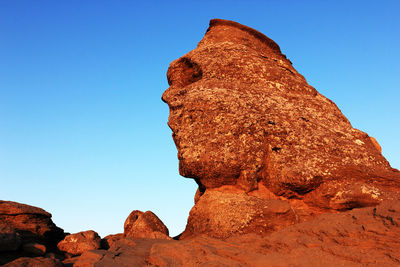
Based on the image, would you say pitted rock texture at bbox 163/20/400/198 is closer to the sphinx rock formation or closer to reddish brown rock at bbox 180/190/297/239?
the sphinx rock formation

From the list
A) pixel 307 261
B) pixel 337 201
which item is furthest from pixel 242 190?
pixel 307 261

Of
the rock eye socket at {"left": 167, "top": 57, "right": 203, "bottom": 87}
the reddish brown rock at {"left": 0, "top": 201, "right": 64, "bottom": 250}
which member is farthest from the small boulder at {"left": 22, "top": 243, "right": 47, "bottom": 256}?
the rock eye socket at {"left": 167, "top": 57, "right": 203, "bottom": 87}

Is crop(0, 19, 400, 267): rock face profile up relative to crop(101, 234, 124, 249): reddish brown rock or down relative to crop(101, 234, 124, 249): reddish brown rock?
up

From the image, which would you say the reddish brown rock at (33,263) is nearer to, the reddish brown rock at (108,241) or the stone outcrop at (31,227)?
the stone outcrop at (31,227)

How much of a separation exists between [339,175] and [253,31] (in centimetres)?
662

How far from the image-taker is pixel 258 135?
8.01 m

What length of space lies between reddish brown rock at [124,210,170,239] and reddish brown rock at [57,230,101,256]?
1.23 metres

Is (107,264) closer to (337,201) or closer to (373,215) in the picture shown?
(373,215)

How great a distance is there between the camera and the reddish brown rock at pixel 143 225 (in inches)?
332

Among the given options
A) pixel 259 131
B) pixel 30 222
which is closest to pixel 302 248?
pixel 259 131

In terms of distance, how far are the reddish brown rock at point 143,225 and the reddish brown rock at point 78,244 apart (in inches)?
48.3

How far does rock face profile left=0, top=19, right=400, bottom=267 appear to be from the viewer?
16.5 ft

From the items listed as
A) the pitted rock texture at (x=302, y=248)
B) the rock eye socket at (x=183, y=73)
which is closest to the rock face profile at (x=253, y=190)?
the pitted rock texture at (x=302, y=248)

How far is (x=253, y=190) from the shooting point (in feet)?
25.3
